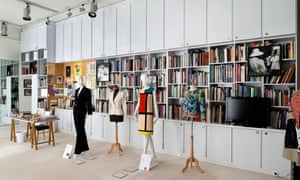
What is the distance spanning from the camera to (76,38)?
628cm

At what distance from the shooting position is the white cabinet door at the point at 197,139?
3.99 meters

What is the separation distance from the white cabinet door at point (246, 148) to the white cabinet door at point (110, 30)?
3475 mm

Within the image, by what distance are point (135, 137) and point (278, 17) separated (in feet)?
12.0

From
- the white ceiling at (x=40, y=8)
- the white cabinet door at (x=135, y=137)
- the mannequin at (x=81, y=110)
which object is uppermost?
the white ceiling at (x=40, y=8)

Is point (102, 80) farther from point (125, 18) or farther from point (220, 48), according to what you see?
point (220, 48)

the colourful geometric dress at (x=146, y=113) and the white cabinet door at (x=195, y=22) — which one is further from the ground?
the white cabinet door at (x=195, y=22)

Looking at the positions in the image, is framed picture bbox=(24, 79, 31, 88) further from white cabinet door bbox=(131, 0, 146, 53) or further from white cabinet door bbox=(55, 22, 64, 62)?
white cabinet door bbox=(131, 0, 146, 53)

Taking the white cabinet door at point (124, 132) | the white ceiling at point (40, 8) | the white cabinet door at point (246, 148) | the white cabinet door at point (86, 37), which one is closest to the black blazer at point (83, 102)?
the white cabinet door at point (124, 132)

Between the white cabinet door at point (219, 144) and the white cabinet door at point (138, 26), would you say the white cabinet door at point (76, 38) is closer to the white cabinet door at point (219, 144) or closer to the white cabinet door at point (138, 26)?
the white cabinet door at point (138, 26)

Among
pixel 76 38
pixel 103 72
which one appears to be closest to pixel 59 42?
pixel 76 38

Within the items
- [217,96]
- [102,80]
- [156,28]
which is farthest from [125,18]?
[217,96]

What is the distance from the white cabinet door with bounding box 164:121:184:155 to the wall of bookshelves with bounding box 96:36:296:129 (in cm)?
19

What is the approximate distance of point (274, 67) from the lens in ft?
11.3

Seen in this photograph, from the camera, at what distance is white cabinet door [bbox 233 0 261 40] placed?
350cm
